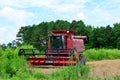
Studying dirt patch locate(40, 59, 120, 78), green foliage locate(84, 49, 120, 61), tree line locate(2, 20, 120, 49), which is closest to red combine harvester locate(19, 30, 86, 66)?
dirt patch locate(40, 59, 120, 78)

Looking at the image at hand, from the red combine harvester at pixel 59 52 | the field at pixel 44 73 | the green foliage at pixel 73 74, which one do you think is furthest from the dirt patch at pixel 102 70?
the red combine harvester at pixel 59 52

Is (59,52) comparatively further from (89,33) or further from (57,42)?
(89,33)

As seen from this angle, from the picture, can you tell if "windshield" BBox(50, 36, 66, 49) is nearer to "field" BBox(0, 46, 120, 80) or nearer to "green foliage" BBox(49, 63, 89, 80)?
"field" BBox(0, 46, 120, 80)

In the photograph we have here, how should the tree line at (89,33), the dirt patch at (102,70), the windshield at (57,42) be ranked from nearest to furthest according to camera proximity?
1. the dirt patch at (102,70)
2. the windshield at (57,42)
3. the tree line at (89,33)

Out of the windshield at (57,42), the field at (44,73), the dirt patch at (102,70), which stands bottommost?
the dirt patch at (102,70)

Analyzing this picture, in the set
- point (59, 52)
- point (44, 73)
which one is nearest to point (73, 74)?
point (44, 73)

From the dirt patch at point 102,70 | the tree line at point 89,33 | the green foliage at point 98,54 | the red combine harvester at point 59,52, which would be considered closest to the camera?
the dirt patch at point 102,70

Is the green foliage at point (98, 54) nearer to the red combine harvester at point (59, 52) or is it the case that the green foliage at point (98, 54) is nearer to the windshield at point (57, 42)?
the red combine harvester at point (59, 52)

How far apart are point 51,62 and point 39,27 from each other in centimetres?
7730

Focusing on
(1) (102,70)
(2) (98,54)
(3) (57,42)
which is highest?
(3) (57,42)

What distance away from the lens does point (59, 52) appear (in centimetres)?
2636

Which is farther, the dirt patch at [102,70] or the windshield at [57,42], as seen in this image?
the windshield at [57,42]

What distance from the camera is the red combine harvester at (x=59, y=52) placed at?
78.9 ft

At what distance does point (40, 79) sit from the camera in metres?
13.5
